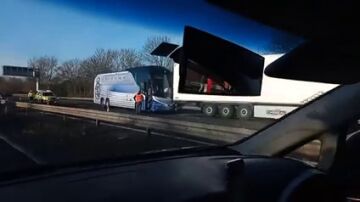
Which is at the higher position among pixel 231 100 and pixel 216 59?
pixel 216 59

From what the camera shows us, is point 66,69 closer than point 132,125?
Yes

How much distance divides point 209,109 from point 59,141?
25.6 inches

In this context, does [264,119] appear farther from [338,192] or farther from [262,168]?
[338,192]

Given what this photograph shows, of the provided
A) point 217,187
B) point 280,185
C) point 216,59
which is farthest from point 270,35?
point 280,185

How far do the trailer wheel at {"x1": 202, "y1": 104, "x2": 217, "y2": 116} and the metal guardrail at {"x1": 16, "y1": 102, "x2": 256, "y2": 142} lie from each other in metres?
0.11

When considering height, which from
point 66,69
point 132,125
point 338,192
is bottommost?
point 338,192

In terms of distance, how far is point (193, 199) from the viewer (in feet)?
7.34

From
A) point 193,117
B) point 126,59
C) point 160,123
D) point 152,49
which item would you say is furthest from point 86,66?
point 193,117

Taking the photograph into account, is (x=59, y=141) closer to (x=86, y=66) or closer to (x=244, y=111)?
(x=86, y=66)

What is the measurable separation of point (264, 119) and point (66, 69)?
1.40 meters

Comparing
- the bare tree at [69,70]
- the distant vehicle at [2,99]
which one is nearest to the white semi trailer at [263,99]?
the bare tree at [69,70]

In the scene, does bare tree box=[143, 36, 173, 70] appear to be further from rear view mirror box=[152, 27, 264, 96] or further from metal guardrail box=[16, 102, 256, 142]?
metal guardrail box=[16, 102, 256, 142]

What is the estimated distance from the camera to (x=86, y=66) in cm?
203

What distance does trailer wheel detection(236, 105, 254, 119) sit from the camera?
2.43 meters
